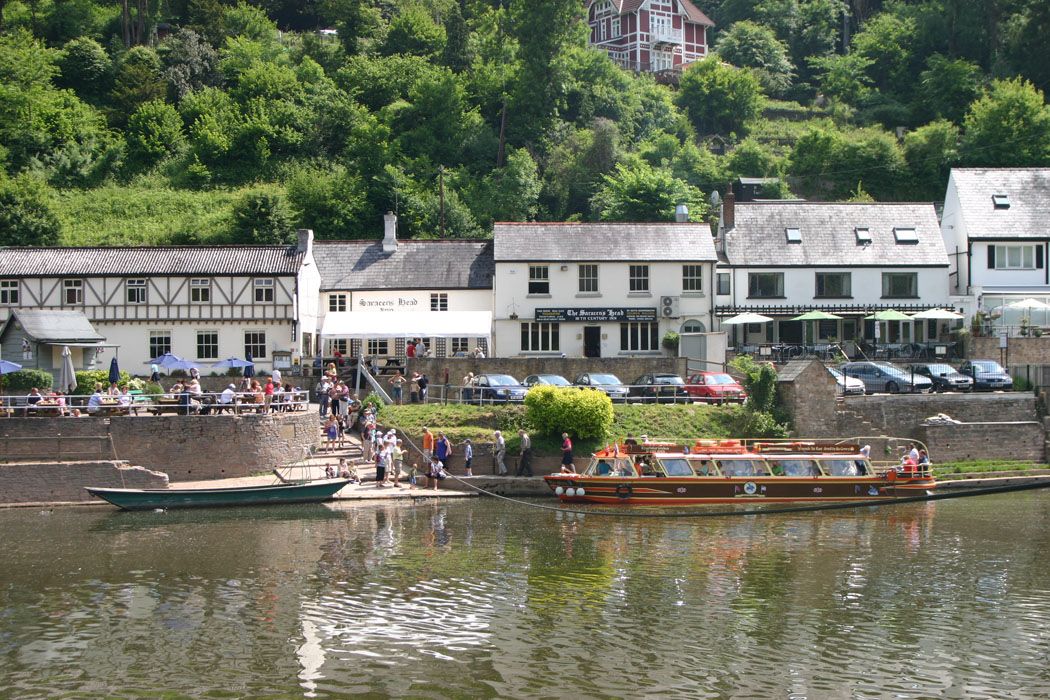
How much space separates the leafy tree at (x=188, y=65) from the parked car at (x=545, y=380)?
161 ft

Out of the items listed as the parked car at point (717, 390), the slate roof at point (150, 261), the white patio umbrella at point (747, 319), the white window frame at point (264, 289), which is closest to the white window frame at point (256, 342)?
the white window frame at point (264, 289)

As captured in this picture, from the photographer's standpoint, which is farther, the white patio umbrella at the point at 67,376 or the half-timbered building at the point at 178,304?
the half-timbered building at the point at 178,304

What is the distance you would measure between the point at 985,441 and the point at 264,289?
28946 millimetres

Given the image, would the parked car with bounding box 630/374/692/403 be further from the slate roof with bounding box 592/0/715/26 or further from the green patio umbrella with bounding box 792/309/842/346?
the slate roof with bounding box 592/0/715/26

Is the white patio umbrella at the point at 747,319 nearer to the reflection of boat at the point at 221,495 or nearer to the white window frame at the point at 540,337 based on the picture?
the white window frame at the point at 540,337

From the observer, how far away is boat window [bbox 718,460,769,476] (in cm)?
3641

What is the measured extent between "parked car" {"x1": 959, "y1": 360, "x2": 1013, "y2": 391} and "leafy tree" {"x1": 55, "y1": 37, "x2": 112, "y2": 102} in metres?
64.5

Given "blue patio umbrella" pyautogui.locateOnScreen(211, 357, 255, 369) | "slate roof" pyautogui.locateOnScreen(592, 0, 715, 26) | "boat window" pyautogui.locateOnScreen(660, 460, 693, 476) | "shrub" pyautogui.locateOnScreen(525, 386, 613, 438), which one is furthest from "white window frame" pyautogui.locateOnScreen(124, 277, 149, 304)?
"slate roof" pyautogui.locateOnScreen(592, 0, 715, 26)

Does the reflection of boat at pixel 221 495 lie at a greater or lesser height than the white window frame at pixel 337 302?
lesser

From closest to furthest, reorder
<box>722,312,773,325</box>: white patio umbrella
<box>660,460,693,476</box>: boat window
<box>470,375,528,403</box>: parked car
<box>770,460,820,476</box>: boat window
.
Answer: <box>660,460,693,476</box>: boat window
<box>770,460,820,476</box>: boat window
<box>470,375,528,403</box>: parked car
<box>722,312,773,325</box>: white patio umbrella

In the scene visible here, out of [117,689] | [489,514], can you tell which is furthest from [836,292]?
[117,689]

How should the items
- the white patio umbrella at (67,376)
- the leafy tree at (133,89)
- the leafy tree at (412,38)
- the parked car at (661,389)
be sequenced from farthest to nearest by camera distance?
the leafy tree at (412,38) < the leafy tree at (133,89) < the parked car at (661,389) < the white patio umbrella at (67,376)

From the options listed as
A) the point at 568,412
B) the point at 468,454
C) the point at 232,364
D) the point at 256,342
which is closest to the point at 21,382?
the point at 232,364

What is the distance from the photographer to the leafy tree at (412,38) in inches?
3600
